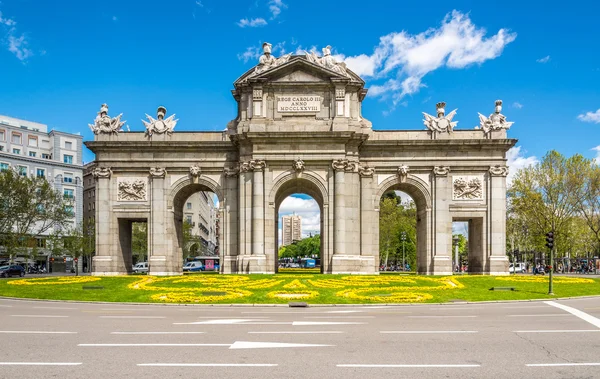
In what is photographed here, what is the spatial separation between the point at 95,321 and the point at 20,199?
195ft

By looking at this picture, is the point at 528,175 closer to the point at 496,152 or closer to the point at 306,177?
the point at 496,152

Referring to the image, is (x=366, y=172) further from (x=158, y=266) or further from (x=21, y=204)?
(x=21, y=204)

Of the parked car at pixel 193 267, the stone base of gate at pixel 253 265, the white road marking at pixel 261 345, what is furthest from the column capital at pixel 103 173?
the white road marking at pixel 261 345

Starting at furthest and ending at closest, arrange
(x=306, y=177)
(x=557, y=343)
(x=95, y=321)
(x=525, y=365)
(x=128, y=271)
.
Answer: (x=128, y=271), (x=306, y=177), (x=95, y=321), (x=557, y=343), (x=525, y=365)

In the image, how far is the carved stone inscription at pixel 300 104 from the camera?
49906 mm

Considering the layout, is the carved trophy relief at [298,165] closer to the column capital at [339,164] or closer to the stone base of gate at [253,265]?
the column capital at [339,164]

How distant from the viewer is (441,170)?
169 feet

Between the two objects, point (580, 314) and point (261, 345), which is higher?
point (261, 345)

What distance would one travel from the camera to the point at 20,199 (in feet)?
236

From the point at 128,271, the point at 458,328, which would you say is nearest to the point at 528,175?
the point at 128,271

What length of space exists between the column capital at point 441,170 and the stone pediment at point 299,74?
11036mm

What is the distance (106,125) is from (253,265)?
2070cm

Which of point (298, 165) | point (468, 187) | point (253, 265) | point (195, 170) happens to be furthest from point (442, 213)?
point (195, 170)

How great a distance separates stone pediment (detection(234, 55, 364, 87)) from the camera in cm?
4909
